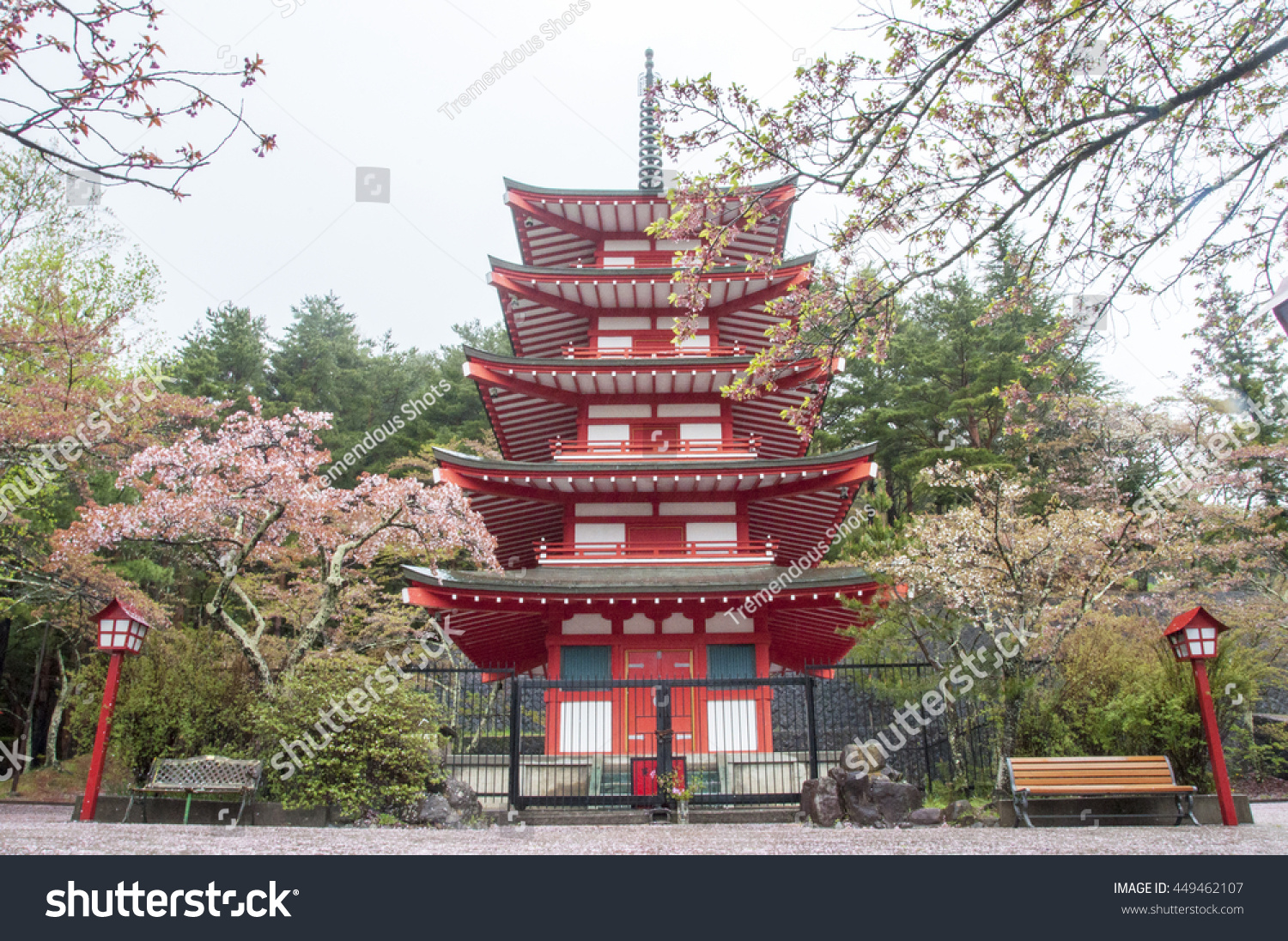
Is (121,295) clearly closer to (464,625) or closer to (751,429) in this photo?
(464,625)

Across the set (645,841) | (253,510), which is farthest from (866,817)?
(253,510)

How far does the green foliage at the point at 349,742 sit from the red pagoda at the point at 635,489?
352 centimetres

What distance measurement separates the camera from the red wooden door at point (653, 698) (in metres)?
14.5

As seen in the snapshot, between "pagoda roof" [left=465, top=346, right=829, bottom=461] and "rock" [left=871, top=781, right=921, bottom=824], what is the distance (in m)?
8.45

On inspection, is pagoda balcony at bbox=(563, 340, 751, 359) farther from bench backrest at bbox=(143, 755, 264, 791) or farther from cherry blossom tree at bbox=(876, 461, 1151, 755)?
bench backrest at bbox=(143, 755, 264, 791)

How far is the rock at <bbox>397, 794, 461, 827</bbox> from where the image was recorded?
33.4ft

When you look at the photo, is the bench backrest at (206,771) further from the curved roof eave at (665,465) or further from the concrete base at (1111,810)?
the concrete base at (1111,810)

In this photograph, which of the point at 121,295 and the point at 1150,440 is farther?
the point at 1150,440

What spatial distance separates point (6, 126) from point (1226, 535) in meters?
30.2

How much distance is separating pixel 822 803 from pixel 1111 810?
359 centimetres

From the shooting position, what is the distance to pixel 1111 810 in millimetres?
9602

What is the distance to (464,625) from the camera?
16891mm

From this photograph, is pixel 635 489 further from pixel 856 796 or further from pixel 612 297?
pixel 856 796

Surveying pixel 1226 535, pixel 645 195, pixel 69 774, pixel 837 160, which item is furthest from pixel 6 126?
pixel 1226 535
